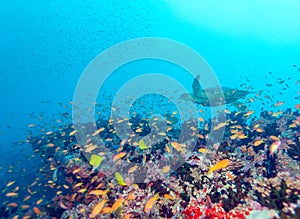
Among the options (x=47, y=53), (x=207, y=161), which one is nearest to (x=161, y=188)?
(x=207, y=161)

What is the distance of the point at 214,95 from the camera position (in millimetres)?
14648

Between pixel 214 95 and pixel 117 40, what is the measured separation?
10584 centimetres

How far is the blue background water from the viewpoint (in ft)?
237

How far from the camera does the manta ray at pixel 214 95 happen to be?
575 inches

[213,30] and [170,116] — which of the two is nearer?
[170,116]

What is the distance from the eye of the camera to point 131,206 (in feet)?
22.8

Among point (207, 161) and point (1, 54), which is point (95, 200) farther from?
point (1, 54)

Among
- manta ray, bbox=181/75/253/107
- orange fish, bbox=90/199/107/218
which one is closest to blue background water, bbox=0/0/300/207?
manta ray, bbox=181/75/253/107

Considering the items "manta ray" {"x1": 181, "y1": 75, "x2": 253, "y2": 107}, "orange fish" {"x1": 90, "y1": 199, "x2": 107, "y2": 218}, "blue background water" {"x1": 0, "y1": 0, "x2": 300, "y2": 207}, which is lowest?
"orange fish" {"x1": 90, "y1": 199, "x2": 107, "y2": 218}

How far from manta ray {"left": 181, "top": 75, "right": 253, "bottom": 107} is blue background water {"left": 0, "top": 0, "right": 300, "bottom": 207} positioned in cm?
2694

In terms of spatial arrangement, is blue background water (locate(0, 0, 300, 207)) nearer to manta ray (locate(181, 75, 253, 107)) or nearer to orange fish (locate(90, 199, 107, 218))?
manta ray (locate(181, 75, 253, 107))

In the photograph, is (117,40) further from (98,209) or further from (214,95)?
(98,209)

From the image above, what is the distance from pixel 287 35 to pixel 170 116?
531 feet

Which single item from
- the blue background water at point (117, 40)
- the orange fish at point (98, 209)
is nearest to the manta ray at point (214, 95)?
the orange fish at point (98, 209)
